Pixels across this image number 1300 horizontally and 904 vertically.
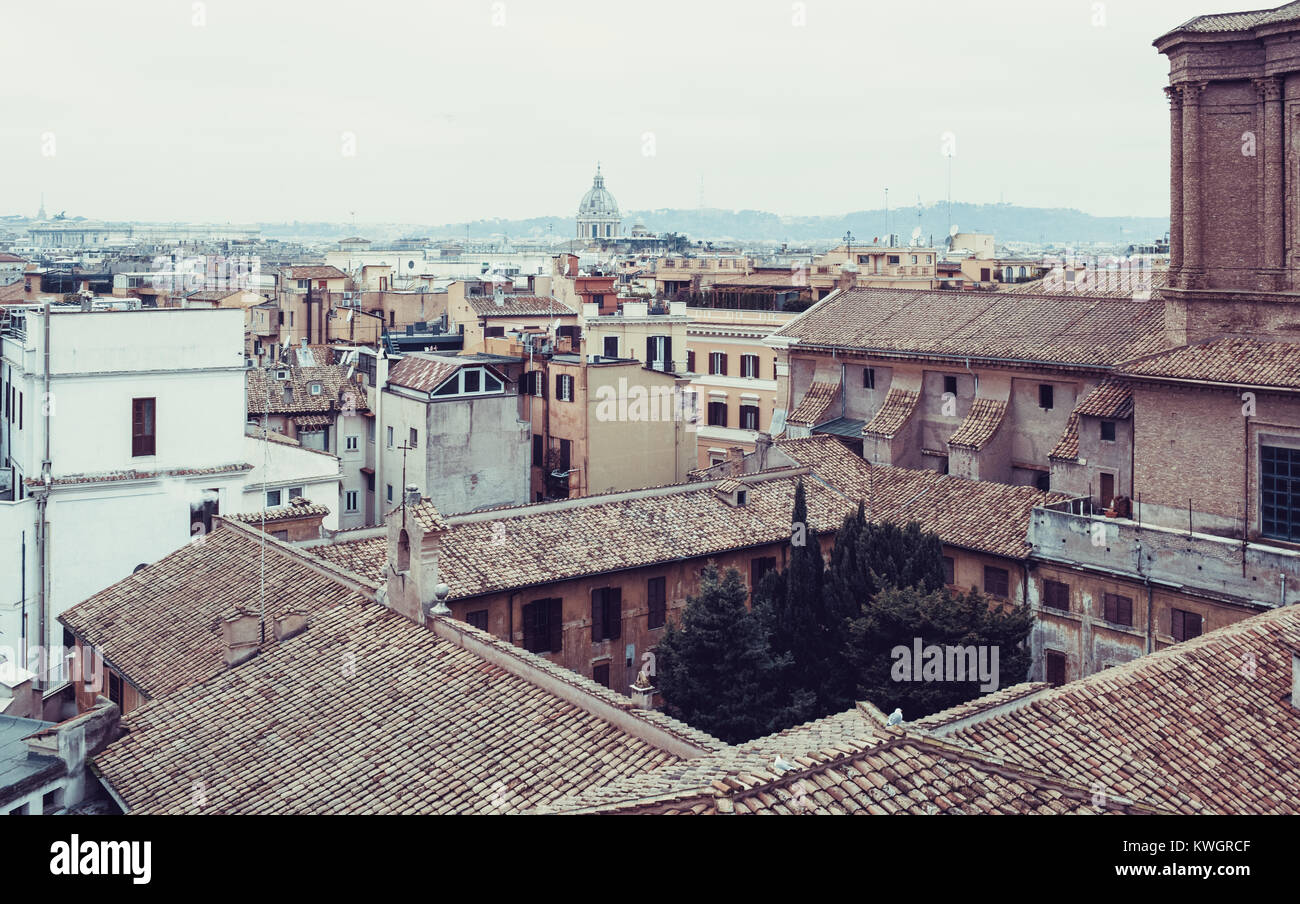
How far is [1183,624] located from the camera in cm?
2644

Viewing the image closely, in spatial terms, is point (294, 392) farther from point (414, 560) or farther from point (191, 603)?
point (414, 560)

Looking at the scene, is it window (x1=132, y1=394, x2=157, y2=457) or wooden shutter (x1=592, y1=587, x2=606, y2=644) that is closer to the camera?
wooden shutter (x1=592, y1=587, x2=606, y2=644)

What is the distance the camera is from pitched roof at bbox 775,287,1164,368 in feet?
109

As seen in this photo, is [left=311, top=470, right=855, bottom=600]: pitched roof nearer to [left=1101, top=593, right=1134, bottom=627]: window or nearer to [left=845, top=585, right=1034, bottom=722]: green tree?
[left=845, top=585, right=1034, bottom=722]: green tree

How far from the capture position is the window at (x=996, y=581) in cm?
2970

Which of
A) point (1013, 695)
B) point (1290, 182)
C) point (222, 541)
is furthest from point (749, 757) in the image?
point (1290, 182)

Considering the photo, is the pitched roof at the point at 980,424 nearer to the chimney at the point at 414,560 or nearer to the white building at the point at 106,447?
the white building at the point at 106,447

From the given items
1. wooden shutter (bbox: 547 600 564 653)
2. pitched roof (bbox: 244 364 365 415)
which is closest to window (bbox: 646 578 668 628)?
wooden shutter (bbox: 547 600 564 653)

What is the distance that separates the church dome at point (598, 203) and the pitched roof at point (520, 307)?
128116 millimetres

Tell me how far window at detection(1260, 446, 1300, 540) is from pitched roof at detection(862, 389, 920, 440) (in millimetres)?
11743

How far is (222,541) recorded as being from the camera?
25297 millimetres

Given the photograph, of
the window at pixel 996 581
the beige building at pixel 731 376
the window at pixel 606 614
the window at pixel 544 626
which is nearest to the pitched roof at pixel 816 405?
the beige building at pixel 731 376

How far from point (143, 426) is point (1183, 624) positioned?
903 inches
